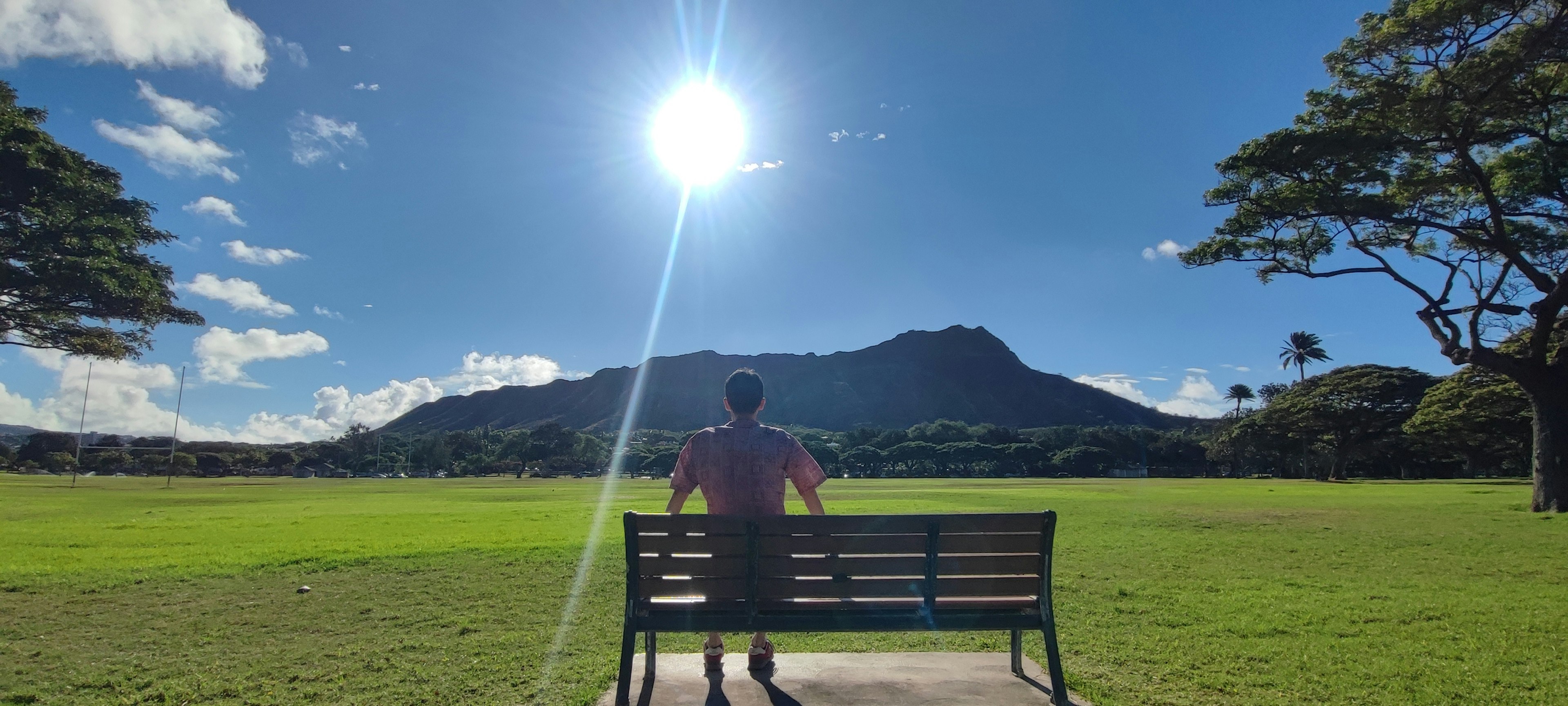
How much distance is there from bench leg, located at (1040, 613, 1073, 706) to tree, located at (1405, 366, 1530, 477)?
33207 mm

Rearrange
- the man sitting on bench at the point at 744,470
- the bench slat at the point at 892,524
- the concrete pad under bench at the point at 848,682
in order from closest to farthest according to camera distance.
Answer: the bench slat at the point at 892,524 < the concrete pad under bench at the point at 848,682 < the man sitting on bench at the point at 744,470

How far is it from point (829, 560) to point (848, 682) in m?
0.82

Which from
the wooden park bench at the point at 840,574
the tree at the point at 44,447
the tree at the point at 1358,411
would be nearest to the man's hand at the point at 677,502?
the wooden park bench at the point at 840,574

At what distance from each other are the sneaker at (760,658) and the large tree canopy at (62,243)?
21510mm

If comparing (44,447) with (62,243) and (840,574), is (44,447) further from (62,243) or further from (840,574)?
(840,574)

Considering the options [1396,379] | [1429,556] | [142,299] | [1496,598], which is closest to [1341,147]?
[1429,556]

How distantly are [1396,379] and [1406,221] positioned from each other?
57.6 meters

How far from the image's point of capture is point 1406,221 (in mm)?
17969

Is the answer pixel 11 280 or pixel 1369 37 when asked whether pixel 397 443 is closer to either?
pixel 11 280

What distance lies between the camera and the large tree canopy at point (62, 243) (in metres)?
17.6

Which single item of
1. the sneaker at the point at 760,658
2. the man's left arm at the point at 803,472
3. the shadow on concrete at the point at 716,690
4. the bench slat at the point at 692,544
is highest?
the man's left arm at the point at 803,472

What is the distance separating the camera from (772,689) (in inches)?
155

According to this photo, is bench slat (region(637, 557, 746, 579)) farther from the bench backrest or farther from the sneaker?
the sneaker

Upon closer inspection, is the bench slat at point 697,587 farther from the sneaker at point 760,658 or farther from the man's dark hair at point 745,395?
the man's dark hair at point 745,395
